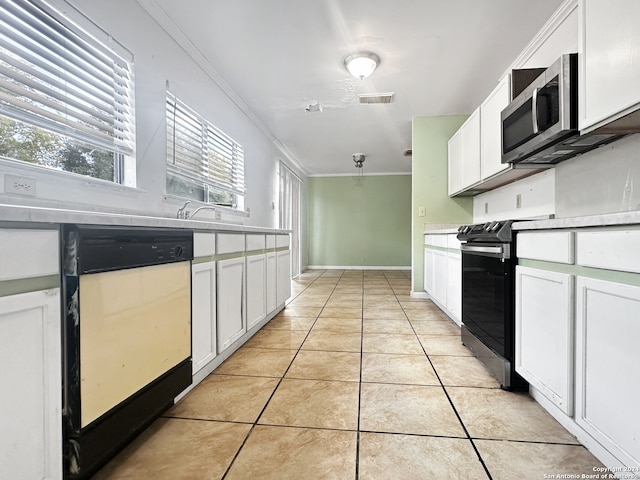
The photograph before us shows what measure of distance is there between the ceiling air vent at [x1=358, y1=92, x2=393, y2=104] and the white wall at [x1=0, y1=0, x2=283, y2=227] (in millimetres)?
1514

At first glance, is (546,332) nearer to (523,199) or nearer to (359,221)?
(523,199)

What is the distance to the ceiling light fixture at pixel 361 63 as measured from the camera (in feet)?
9.20

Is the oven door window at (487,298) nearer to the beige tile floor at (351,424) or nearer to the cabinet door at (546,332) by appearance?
the cabinet door at (546,332)

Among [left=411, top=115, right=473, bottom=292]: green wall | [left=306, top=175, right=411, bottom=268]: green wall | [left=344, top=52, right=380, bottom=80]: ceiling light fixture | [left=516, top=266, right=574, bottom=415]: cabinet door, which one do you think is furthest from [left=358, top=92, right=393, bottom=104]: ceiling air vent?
[left=306, top=175, right=411, bottom=268]: green wall

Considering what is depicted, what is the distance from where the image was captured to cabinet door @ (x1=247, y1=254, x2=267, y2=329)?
98.1 inches

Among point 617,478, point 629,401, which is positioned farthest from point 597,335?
point 617,478

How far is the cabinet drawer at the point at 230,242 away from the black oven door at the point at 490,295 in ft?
5.31

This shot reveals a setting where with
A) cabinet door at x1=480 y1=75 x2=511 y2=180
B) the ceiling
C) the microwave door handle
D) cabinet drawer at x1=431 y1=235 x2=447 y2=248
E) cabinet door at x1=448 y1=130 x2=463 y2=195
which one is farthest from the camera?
cabinet door at x1=448 y1=130 x2=463 y2=195

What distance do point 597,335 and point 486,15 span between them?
2285 mm

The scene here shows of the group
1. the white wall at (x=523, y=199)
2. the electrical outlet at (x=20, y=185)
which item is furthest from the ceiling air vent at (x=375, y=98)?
the electrical outlet at (x=20, y=185)

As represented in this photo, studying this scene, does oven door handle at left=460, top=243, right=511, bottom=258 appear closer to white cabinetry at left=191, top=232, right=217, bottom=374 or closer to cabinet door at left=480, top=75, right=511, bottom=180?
cabinet door at left=480, top=75, right=511, bottom=180

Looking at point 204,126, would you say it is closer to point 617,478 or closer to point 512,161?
point 512,161

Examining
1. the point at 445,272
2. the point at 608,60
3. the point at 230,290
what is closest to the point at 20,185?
the point at 230,290

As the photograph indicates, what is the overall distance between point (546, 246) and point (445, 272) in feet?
5.97
